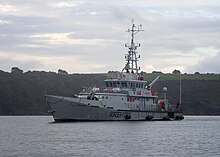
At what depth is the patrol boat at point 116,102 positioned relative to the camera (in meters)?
89.6

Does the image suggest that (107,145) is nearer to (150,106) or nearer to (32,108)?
(150,106)

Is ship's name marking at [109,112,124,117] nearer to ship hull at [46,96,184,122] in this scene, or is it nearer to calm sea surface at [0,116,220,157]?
ship hull at [46,96,184,122]

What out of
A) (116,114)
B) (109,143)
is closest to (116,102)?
(116,114)

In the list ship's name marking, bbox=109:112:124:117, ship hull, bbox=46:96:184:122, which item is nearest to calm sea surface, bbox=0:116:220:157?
ship hull, bbox=46:96:184:122

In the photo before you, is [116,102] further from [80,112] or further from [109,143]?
[109,143]

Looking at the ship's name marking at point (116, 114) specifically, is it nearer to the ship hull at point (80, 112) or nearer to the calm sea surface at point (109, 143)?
the ship hull at point (80, 112)

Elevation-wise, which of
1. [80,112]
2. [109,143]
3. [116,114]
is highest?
[80,112]

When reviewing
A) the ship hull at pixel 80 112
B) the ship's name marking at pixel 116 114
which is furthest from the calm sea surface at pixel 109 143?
the ship's name marking at pixel 116 114

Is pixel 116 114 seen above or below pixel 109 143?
above

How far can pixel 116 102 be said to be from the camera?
94938 mm

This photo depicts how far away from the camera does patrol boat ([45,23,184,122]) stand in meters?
89.6

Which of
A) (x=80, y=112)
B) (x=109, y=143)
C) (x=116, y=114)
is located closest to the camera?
(x=109, y=143)

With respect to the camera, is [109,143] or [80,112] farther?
[80,112]

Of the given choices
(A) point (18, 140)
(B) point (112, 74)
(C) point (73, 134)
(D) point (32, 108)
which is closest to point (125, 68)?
(B) point (112, 74)
